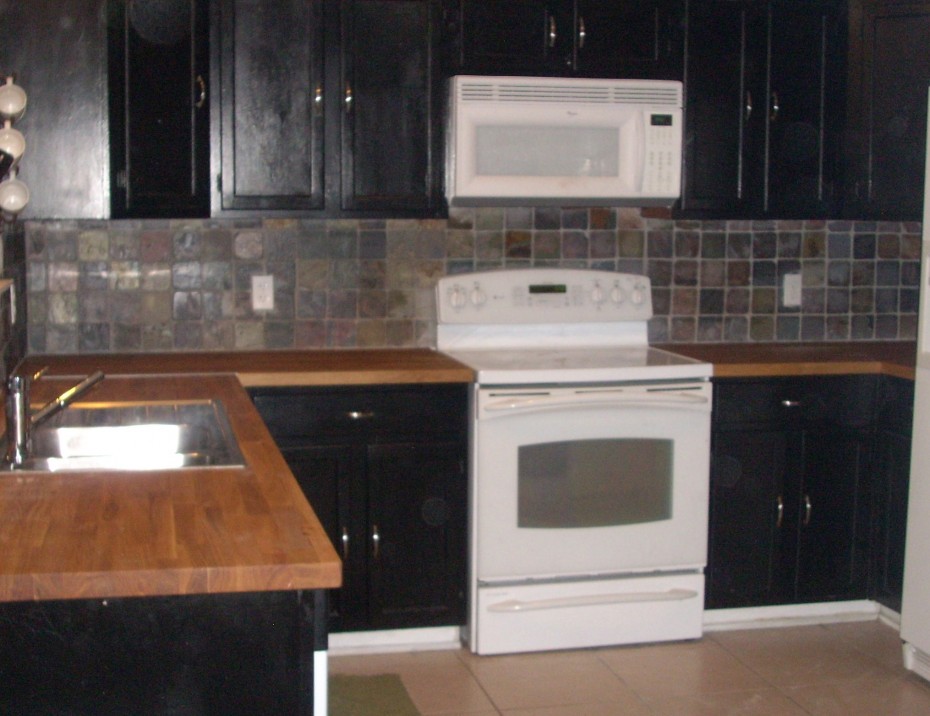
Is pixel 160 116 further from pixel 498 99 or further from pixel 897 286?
pixel 897 286

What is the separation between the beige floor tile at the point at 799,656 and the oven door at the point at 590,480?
0.95ft

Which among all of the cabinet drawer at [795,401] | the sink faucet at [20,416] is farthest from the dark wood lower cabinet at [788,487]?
the sink faucet at [20,416]

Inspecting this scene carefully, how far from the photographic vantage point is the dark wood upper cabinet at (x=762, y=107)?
3.81m

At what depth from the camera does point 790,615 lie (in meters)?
3.83

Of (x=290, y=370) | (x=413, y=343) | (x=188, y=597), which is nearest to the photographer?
(x=188, y=597)

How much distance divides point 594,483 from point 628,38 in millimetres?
1351

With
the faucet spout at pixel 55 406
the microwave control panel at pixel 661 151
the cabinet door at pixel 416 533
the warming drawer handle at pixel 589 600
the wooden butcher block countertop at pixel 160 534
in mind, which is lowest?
the warming drawer handle at pixel 589 600

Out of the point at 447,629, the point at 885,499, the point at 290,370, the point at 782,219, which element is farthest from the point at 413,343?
the point at 885,499

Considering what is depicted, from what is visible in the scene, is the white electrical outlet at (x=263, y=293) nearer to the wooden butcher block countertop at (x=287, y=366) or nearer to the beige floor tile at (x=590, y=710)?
the wooden butcher block countertop at (x=287, y=366)

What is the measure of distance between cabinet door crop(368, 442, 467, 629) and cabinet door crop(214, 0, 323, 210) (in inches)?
33.0

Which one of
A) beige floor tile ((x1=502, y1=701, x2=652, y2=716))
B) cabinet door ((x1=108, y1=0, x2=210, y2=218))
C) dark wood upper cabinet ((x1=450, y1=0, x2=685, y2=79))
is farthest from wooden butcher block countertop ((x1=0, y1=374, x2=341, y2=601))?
dark wood upper cabinet ((x1=450, y1=0, x2=685, y2=79))

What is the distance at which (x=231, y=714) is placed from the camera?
1.56m

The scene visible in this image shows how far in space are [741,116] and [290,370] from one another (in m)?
1.63

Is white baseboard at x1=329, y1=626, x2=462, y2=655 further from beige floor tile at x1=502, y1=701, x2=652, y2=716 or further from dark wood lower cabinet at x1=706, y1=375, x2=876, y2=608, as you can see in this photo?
dark wood lower cabinet at x1=706, y1=375, x2=876, y2=608
